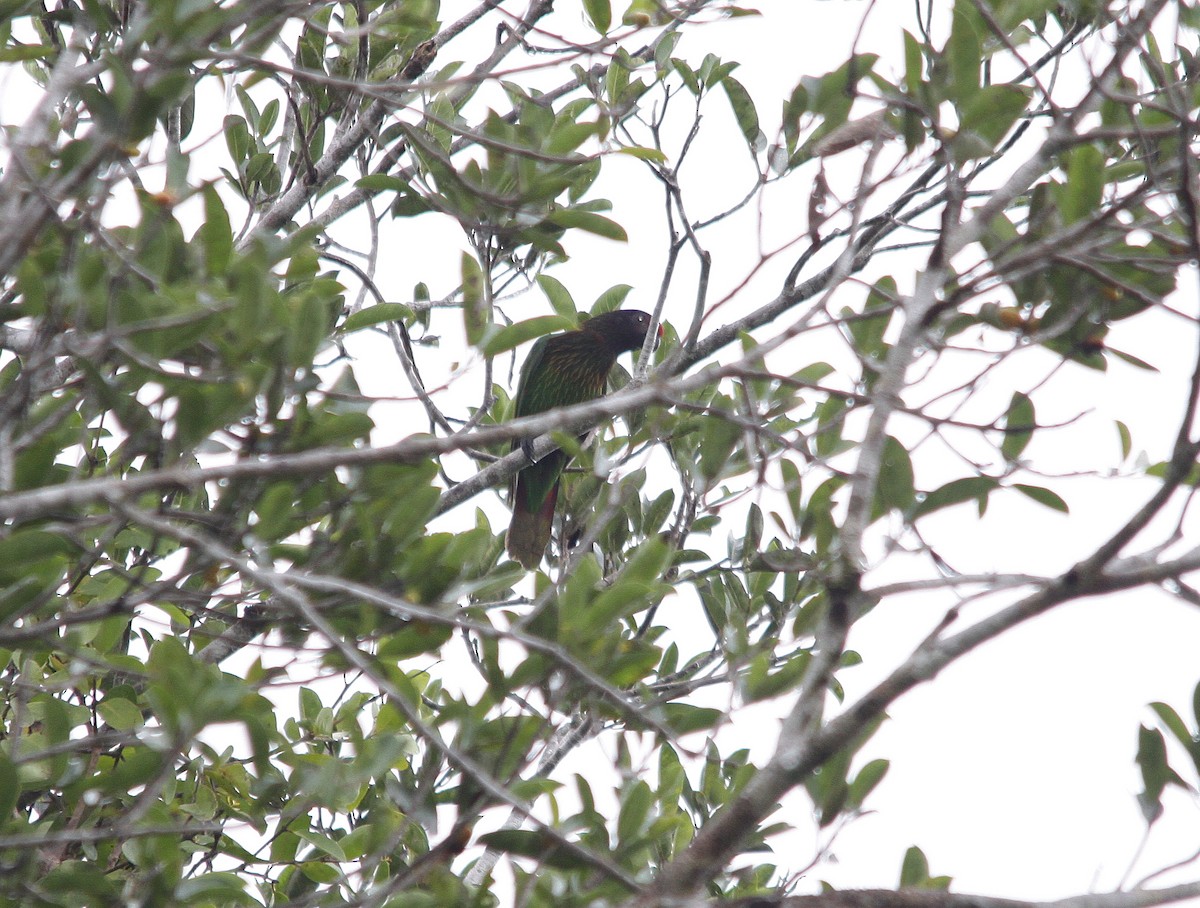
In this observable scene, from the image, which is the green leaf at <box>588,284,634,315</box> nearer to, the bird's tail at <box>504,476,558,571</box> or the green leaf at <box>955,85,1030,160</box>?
the bird's tail at <box>504,476,558,571</box>

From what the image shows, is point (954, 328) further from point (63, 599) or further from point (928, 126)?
point (63, 599)

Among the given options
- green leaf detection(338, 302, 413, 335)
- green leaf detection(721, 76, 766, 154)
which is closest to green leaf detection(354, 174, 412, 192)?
green leaf detection(338, 302, 413, 335)

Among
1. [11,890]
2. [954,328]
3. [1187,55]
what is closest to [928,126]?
[954,328]

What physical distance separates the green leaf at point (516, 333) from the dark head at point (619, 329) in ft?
15.9

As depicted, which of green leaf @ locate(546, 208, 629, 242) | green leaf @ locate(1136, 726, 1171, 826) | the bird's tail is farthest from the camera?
the bird's tail

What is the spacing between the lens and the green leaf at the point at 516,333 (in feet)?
7.86

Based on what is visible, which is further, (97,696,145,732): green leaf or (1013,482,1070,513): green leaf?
(97,696,145,732): green leaf

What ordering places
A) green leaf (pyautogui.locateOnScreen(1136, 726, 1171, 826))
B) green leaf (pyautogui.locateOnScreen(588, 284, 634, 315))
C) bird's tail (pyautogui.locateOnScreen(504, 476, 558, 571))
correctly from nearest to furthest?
green leaf (pyautogui.locateOnScreen(1136, 726, 1171, 826)) < green leaf (pyautogui.locateOnScreen(588, 284, 634, 315)) < bird's tail (pyautogui.locateOnScreen(504, 476, 558, 571))

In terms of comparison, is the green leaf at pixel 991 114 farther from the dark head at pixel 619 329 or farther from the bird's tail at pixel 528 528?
the dark head at pixel 619 329

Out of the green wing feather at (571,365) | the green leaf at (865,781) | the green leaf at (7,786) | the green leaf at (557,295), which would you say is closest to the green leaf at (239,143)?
the green leaf at (557,295)

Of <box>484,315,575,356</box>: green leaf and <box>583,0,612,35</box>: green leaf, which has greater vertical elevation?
<box>583,0,612,35</box>: green leaf

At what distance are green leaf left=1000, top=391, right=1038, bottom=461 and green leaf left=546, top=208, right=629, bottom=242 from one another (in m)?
0.88

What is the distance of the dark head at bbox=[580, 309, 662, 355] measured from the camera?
290 inches

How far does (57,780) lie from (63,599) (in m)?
0.39
